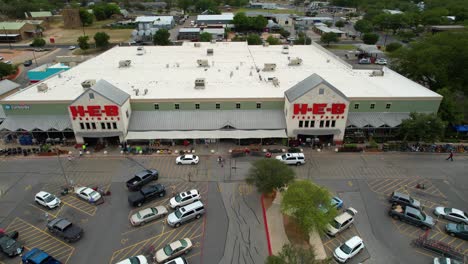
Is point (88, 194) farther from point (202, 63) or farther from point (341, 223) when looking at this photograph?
point (202, 63)

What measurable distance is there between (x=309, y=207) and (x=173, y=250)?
48.5 feet

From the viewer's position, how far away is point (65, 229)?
109 ft

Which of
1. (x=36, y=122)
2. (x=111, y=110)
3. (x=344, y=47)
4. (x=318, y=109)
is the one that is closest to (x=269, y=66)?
(x=318, y=109)

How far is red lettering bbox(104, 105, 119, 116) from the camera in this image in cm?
4819

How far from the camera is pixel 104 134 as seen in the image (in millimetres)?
49625

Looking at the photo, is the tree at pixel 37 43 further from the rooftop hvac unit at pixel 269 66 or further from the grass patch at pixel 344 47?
the grass patch at pixel 344 47

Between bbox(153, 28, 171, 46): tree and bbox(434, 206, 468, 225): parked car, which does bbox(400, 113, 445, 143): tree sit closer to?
bbox(434, 206, 468, 225): parked car

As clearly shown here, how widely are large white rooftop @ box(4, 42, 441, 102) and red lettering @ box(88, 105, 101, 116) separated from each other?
6.76m

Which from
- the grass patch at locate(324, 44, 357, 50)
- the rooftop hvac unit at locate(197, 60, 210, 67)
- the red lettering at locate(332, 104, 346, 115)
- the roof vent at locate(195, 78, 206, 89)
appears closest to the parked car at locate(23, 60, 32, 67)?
the rooftop hvac unit at locate(197, 60, 210, 67)

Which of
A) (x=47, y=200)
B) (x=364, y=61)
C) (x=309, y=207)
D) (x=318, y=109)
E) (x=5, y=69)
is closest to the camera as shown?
(x=309, y=207)

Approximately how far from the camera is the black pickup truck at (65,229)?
32.6 m

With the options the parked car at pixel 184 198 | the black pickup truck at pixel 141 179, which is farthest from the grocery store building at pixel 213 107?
the parked car at pixel 184 198

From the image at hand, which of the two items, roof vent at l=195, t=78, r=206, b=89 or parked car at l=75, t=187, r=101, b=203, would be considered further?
roof vent at l=195, t=78, r=206, b=89

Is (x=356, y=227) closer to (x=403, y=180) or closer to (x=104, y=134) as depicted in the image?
(x=403, y=180)
